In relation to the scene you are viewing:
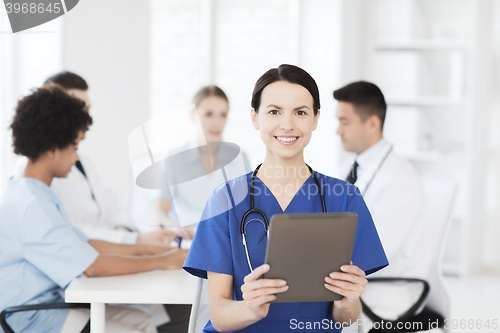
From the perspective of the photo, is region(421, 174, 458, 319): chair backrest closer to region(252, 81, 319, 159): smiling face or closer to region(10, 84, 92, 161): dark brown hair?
region(252, 81, 319, 159): smiling face

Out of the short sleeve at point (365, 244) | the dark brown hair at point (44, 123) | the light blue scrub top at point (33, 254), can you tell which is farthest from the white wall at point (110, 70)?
the short sleeve at point (365, 244)

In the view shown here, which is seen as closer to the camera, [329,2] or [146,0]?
[146,0]

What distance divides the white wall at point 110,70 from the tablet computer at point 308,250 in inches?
72.5

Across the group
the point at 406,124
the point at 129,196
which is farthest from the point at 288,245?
the point at 406,124

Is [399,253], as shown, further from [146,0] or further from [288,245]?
[146,0]

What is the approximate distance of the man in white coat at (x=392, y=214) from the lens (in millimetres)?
1515

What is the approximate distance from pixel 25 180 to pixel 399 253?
48.7 inches

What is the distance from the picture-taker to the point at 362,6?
11.3ft

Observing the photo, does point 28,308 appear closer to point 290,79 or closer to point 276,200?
point 276,200

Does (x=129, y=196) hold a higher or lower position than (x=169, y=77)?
lower

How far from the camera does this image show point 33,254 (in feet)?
4.36

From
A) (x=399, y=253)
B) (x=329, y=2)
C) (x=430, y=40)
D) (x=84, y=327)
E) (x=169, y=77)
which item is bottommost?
(x=84, y=327)

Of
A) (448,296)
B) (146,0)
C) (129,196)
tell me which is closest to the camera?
(448,296)

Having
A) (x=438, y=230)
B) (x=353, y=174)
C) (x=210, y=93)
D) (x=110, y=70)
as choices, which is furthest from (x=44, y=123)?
(x=438, y=230)
